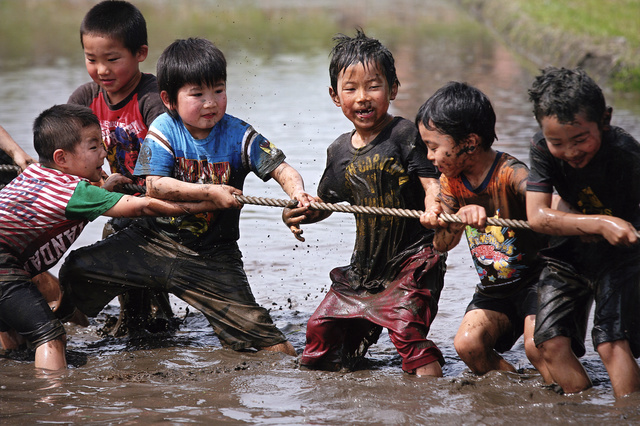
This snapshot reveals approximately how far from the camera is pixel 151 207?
4.29m

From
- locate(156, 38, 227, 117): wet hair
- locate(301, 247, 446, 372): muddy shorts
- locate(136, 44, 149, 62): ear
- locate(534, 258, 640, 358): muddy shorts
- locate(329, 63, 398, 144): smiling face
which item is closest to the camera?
locate(534, 258, 640, 358): muddy shorts

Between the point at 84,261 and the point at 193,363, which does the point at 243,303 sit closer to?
the point at 193,363

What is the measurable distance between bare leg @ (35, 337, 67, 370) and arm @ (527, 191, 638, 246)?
2.42 meters

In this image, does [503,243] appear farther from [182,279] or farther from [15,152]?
[15,152]

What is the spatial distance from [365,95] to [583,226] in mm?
1238

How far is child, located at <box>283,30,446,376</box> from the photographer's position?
160 inches

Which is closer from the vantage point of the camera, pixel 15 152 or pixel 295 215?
pixel 295 215

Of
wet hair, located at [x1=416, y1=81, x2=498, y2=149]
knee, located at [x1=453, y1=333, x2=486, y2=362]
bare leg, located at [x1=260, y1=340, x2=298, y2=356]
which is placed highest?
wet hair, located at [x1=416, y1=81, x2=498, y2=149]

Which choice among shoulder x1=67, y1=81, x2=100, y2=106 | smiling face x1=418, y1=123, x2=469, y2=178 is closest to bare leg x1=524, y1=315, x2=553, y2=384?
smiling face x1=418, y1=123, x2=469, y2=178

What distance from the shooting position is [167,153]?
14.4ft

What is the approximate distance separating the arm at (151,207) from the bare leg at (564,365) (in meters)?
1.72

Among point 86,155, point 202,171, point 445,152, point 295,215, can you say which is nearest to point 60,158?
point 86,155

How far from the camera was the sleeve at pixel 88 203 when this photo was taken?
429 cm

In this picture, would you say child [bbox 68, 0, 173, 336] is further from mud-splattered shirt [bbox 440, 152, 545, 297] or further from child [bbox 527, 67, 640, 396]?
child [bbox 527, 67, 640, 396]
